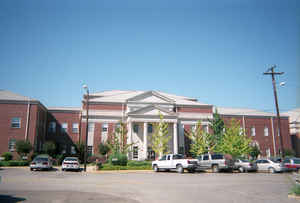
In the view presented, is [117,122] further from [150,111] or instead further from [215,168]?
[215,168]

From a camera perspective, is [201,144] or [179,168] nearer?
[179,168]

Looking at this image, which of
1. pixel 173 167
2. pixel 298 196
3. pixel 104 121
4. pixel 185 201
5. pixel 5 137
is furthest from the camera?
pixel 104 121

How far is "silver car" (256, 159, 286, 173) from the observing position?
85.2ft

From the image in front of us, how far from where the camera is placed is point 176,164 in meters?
25.2

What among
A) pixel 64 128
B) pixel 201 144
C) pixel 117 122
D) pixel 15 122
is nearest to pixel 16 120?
pixel 15 122

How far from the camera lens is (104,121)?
45281mm

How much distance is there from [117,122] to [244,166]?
24.6m

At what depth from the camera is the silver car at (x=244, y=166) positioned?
→ 2688 cm

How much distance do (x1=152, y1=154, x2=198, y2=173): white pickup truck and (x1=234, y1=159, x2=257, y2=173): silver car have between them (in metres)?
5.41

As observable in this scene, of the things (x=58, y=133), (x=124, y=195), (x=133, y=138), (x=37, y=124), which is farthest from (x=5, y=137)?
(x=124, y=195)

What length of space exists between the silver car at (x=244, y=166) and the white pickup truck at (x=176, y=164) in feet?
17.8

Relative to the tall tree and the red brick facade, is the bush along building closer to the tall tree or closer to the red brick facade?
the red brick facade

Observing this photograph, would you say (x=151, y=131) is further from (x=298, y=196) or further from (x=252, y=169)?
(x=298, y=196)

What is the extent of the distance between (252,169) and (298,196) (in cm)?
1696
